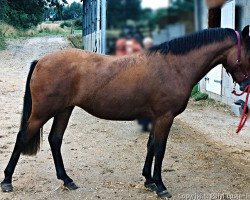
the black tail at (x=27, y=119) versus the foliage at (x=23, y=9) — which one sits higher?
the foliage at (x=23, y=9)

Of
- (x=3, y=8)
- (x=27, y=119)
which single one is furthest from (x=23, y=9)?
(x=27, y=119)

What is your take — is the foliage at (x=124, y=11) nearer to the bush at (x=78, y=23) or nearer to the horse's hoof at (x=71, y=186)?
the horse's hoof at (x=71, y=186)

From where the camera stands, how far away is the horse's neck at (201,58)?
3736mm

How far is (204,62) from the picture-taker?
378cm

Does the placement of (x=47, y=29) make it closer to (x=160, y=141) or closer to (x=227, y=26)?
(x=227, y=26)

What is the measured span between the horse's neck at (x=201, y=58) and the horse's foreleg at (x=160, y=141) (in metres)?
0.46

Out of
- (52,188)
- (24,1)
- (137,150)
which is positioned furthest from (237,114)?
(24,1)

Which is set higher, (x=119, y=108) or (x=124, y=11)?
(x=124, y=11)

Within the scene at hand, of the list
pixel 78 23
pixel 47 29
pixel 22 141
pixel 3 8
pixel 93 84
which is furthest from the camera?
pixel 47 29

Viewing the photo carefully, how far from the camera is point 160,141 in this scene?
376 cm

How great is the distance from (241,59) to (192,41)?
0.48 meters

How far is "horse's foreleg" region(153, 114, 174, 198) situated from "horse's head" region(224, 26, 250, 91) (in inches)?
29.1

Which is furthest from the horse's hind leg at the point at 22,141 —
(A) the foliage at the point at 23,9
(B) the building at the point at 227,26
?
(A) the foliage at the point at 23,9

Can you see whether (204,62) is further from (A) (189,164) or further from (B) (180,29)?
(A) (189,164)
